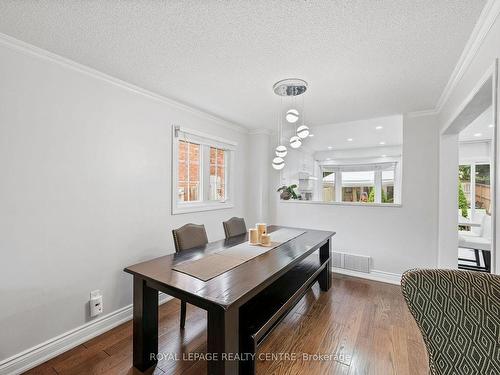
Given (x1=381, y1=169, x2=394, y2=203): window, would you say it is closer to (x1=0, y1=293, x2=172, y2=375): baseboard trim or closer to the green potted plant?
the green potted plant

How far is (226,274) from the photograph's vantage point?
156cm

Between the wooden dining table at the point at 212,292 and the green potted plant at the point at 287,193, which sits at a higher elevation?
the green potted plant at the point at 287,193

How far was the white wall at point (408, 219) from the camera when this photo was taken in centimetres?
308

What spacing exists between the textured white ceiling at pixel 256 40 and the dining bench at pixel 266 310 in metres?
1.91

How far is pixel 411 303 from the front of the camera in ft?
3.24

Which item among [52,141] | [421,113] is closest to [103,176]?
[52,141]

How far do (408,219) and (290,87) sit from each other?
2.44 metres

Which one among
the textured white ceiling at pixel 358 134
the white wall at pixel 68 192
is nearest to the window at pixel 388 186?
the textured white ceiling at pixel 358 134

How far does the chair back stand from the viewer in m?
2.17

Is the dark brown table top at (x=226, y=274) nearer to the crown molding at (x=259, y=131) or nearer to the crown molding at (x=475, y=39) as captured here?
the crown molding at (x=475, y=39)

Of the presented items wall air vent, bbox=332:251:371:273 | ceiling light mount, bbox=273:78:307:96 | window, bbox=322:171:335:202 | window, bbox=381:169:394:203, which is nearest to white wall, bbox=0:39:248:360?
ceiling light mount, bbox=273:78:307:96

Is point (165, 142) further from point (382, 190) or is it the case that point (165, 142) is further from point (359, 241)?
point (382, 190)

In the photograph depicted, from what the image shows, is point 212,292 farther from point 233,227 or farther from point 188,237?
point 233,227

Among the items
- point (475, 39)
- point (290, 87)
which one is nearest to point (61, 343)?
point (290, 87)
